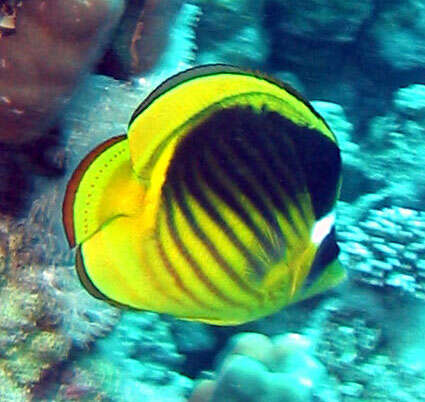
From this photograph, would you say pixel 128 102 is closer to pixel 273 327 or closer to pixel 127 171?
pixel 127 171

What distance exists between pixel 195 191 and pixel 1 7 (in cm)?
90

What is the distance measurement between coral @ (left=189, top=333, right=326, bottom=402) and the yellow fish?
1.35m

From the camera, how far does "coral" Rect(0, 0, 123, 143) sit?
1.48m

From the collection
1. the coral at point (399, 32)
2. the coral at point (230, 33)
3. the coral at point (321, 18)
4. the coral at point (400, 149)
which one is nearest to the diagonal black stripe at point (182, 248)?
the coral at point (400, 149)

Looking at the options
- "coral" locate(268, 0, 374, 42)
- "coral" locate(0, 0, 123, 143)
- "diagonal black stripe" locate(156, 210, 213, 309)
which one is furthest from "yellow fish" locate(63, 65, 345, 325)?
"coral" locate(268, 0, 374, 42)

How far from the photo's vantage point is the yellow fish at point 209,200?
838mm

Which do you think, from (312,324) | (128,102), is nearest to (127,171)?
(128,102)

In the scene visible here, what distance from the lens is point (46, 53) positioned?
1.51 m

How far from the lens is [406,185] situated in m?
3.54

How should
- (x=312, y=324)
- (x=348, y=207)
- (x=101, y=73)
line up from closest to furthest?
1. (x=101, y=73)
2. (x=312, y=324)
3. (x=348, y=207)

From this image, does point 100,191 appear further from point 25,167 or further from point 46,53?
point 25,167

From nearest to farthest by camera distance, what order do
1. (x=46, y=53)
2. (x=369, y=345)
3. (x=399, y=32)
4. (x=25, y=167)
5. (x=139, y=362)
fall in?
(x=46, y=53) → (x=25, y=167) → (x=139, y=362) → (x=369, y=345) → (x=399, y=32)

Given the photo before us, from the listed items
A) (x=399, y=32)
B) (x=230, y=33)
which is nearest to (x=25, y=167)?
(x=230, y=33)

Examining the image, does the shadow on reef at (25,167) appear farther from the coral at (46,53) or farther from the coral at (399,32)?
the coral at (399,32)
